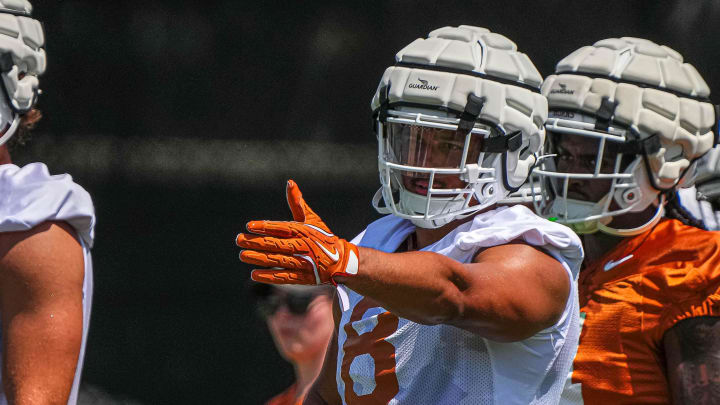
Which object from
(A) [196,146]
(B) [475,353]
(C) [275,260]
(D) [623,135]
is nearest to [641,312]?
(D) [623,135]

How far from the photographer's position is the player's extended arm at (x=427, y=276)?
1625 mm

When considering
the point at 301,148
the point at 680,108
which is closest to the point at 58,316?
the point at 680,108

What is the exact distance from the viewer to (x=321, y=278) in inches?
64.2

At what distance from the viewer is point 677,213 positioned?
272cm

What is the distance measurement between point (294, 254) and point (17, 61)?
39.0 inches

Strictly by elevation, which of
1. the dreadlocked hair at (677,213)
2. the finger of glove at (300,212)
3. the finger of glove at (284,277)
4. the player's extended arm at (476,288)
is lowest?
the dreadlocked hair at (677,213)

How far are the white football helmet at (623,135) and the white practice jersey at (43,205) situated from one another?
1092 mm

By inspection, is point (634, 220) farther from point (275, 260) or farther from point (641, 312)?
point (275, 260)

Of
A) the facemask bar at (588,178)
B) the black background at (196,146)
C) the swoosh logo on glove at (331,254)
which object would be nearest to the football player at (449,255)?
the swoosh logo on glove at (331,254)

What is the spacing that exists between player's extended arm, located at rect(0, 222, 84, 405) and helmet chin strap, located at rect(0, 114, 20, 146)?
0.33 meters

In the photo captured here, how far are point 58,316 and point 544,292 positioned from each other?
2.72 feet

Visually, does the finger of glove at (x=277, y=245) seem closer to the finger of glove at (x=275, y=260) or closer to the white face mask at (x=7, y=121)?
the finger of glove at (x=275, y=260)

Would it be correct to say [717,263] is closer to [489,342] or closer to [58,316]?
[489,342]

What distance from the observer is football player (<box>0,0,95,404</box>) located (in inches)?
76.5
